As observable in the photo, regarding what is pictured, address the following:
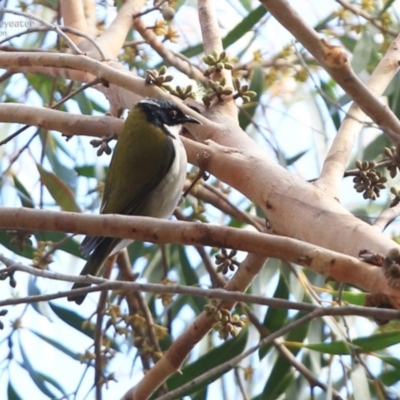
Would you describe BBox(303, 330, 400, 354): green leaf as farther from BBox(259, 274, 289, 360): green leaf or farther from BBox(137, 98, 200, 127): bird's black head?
BBox(137, 98, 200, 127): bird's black head

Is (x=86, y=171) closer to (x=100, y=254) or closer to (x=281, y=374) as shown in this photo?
(x=100, y=254)

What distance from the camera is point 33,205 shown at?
12.2ft

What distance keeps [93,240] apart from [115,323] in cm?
32

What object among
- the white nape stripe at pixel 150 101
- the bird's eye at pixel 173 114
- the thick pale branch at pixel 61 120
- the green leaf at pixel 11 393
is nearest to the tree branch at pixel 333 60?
the thick pale branch at pixel 61 120

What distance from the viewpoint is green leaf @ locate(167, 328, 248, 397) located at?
3.30 meters

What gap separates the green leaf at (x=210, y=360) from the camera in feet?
10.8

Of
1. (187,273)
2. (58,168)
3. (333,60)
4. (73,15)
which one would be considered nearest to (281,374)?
(187,273)

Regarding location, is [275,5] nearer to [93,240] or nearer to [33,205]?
[93,240]

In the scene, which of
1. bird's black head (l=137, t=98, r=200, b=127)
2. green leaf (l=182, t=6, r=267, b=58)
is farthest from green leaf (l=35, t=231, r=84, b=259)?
green leaf (l=182, t=6, r=267, b=58)

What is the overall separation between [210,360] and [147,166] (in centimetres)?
84

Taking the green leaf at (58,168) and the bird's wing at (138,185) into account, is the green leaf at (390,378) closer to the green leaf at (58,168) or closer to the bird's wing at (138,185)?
the bird's wing at (138,185)

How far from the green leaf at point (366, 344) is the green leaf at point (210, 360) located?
0.50 m

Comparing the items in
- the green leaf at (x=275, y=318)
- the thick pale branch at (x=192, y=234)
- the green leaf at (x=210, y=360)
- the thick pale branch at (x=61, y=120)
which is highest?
the thick pale branch at (x=61, y=120)

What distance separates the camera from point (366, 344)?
294cm
